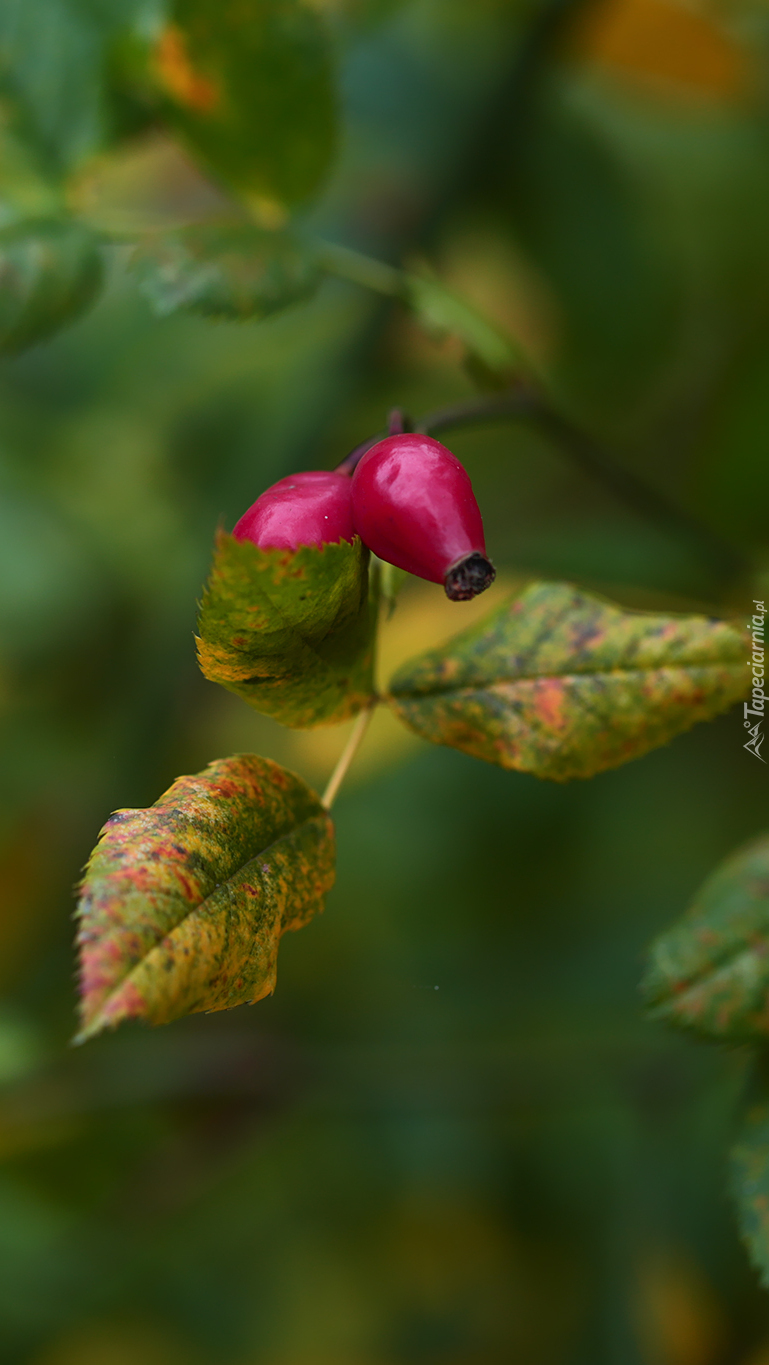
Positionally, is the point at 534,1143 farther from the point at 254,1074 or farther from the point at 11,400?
the point at 11,400

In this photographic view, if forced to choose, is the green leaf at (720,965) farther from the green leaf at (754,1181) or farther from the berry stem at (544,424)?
the berry stem at (544,424)

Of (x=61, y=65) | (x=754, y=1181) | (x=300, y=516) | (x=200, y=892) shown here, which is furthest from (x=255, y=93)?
(x=754, y=1181)

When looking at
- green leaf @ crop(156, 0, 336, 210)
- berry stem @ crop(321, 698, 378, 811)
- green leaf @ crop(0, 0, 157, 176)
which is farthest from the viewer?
green leaf @ crop(0, 0, 157, 176)

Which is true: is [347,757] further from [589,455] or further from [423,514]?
[589,455]

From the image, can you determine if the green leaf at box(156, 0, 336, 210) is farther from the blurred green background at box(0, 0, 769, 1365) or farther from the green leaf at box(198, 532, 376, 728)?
the green leaf at box(198, 532, 376, 728)

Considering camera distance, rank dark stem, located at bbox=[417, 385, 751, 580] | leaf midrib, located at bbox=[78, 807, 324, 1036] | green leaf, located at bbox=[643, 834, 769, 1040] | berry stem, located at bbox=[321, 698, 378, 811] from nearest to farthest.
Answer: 1. leaf midrib, located at bbox=[78, 807, 324, 1036]
2. berry stem, located at bbox=[321, 698, 378, 811]
3. green leaf, located at bbox=[643, 834, 769, 1040]
4. dark stem, located at bbox=[417, 385, 751, 580]

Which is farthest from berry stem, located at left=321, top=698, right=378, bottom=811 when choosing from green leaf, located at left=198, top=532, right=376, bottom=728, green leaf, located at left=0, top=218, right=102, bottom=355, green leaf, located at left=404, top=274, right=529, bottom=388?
green leaf, located at left=0, top=218, right=102, bottom=355
